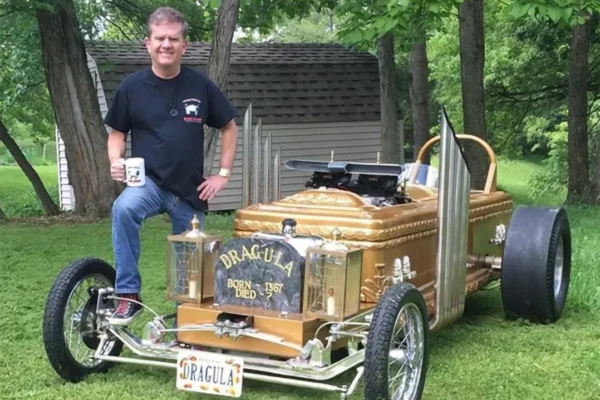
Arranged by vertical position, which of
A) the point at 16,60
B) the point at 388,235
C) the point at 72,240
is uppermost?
the point at 16,60

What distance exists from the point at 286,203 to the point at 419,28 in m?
A: 5.66

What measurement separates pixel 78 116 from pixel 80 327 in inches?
300

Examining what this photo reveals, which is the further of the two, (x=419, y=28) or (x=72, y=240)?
(x=419, y=28)

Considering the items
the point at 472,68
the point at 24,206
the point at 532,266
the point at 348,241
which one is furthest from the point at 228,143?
the point at 24,206

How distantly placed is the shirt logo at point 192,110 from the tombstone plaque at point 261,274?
2.41ft

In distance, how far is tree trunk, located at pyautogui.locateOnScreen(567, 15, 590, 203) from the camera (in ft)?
46.4

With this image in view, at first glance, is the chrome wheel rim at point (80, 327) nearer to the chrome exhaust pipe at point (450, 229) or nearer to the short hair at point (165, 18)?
the short hair at point (165, 18)

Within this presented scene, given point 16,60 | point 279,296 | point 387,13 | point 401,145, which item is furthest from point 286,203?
point 401,145

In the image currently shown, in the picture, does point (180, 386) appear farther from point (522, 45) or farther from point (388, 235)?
point (522, 45)

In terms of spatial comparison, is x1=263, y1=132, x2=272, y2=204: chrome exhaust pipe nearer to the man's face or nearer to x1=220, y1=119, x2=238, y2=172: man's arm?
x1=220, y1=119, x2=238, y2=172: man's arm

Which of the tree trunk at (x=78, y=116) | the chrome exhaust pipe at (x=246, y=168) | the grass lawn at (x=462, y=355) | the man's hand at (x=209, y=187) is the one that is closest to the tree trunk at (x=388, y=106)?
the tree trunk at (x=78, y=116)

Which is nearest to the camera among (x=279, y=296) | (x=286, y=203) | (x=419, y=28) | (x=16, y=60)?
(x=279, y=296)

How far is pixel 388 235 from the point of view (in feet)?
14.1

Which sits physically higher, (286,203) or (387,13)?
(387,13)
